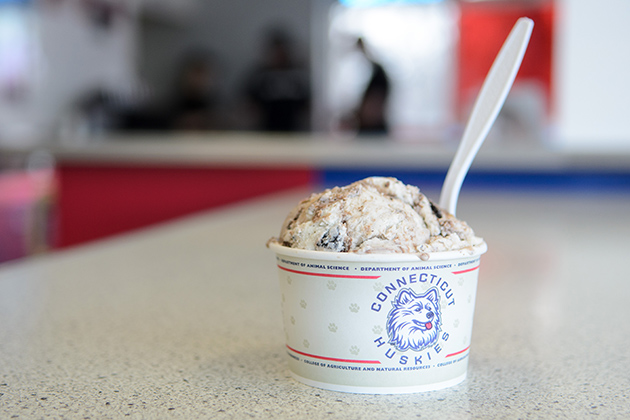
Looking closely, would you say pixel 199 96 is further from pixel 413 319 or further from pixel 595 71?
pixel 413 319

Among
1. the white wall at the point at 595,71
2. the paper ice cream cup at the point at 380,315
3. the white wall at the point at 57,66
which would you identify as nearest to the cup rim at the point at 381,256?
the paper ice cream cup at the point at 380,315

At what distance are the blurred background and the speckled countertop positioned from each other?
1930mm

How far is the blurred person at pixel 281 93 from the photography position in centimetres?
670

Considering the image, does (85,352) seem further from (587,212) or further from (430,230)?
(587,212)

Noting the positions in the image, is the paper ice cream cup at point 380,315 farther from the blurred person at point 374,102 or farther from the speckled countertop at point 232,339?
the blurred person at point 374,102

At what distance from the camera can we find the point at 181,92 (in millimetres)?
7383

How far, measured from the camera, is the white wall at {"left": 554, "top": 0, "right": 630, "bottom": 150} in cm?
646

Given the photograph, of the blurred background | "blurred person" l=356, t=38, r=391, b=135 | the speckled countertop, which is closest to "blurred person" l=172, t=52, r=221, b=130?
the blurred background

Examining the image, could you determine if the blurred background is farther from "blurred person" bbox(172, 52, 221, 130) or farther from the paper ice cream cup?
the paper ice cream cup

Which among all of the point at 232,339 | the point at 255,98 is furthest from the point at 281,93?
the point at 232,339

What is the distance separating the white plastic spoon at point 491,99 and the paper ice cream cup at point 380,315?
8 cm

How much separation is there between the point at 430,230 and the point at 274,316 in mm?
374

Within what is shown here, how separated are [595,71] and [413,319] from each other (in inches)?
266

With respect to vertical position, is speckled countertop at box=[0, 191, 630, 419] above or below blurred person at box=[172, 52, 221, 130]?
below
